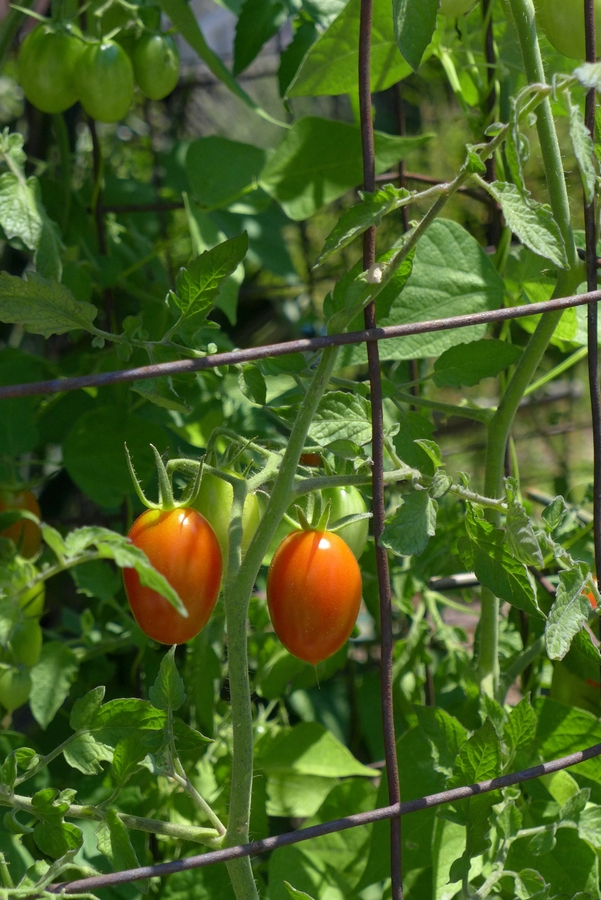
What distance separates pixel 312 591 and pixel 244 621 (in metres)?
0.03

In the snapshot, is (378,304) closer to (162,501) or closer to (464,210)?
(162,501)

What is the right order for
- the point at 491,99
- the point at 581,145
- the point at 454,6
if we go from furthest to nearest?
the point at 491,99 → the point at 454,6 → the point at 581,145

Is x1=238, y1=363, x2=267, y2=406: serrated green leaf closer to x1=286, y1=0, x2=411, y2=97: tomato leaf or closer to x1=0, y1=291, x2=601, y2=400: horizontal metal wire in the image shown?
x1=0, y1=291, x2=601, y2=400: horizontal metal wire

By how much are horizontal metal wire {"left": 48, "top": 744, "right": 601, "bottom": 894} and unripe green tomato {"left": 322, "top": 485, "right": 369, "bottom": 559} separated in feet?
0.42

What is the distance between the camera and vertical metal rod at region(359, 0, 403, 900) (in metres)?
0.37

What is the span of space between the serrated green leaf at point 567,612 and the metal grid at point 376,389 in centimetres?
5

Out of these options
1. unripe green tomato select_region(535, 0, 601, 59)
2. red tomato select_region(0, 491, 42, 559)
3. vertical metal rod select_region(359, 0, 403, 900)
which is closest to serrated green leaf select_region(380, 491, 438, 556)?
vertical metal rod select_region(359, 0, 403, 900)

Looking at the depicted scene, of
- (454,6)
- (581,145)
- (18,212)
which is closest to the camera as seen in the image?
(581,145)

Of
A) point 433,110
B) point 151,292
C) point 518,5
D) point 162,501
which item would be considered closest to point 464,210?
point 433,110

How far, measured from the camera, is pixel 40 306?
38 centimetres

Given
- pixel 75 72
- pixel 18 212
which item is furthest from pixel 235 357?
pixel 75 72

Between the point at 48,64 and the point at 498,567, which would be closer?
the point at 498,567

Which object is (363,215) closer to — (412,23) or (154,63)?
(412,23)

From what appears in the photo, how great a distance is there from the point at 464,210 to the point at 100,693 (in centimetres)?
119
